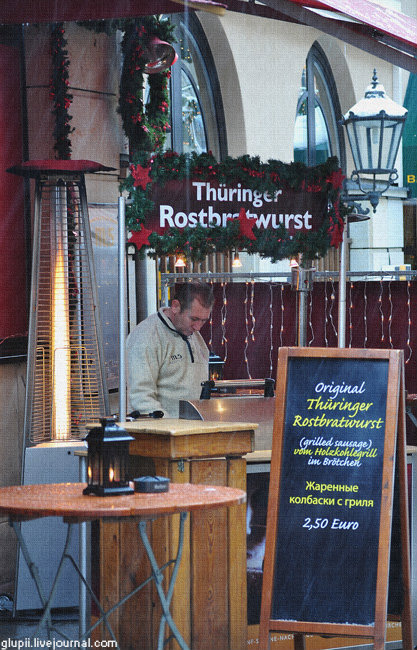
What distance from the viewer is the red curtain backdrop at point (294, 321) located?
8.31m

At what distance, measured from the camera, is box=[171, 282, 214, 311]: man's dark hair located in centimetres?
659

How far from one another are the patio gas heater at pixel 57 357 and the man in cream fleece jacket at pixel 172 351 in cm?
26

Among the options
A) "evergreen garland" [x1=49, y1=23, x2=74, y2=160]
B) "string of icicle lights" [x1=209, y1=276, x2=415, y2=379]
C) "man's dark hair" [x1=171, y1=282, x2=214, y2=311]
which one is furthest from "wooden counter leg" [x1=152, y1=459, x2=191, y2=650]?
"string of icicle lights" [x1=209, y1=276, x2=415, y2=379]

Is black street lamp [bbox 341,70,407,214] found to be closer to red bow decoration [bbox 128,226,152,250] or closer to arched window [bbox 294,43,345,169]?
red bow decoration [bbox 128,226,152,250]

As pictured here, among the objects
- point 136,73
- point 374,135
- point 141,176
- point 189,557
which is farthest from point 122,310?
point 374,135

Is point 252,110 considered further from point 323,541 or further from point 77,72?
point 323,541

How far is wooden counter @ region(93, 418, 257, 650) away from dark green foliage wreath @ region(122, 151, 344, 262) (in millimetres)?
1173

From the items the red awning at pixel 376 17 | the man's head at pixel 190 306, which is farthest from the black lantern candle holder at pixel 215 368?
the red awning at pixel 376 17

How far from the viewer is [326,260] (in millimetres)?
14250

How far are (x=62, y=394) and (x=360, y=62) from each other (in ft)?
33.6

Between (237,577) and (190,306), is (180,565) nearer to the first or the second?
(237,577)

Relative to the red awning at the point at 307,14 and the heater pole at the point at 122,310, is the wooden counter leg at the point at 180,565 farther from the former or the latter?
the red awning at the point at 307,14

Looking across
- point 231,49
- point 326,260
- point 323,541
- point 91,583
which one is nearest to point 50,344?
point 91,583

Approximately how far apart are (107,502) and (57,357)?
2410 millimetres
